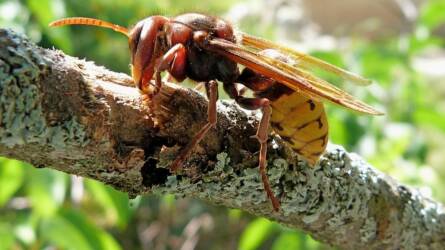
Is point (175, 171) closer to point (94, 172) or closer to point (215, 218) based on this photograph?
point (94, 172)

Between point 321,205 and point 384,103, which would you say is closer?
point 321,205

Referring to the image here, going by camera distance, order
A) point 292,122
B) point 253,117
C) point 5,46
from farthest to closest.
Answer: point 292,122 < point 253,117 < point 5,46

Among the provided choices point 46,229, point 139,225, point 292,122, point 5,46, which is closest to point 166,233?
point 139,225

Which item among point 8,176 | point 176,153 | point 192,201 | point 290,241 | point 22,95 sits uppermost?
point 22,95

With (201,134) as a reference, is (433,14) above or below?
below

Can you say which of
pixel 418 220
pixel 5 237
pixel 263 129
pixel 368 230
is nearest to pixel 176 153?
pixel 263 129

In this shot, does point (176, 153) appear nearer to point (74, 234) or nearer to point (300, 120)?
point (300, 120)

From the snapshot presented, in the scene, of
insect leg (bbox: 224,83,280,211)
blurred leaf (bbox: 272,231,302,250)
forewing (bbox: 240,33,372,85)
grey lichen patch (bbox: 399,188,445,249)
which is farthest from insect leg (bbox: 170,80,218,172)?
blurred leaf (bbox: 272,231,302,250)
